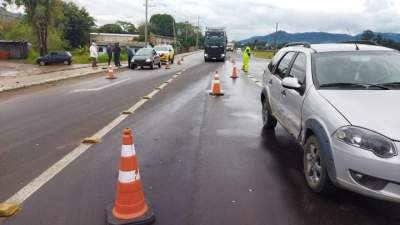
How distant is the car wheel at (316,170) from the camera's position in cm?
446

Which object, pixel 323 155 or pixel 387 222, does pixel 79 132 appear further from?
pixel 387 222

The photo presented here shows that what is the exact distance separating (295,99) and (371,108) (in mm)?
1466

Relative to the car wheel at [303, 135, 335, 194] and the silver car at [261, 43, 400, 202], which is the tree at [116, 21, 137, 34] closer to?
the silver car at [261, 43, 400, 202]

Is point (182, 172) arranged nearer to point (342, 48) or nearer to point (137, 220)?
point (137, 220)

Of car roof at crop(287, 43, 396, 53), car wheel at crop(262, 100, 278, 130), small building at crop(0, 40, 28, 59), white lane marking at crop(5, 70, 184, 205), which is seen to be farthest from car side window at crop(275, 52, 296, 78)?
small building at crop(0, 40, 28, 59)

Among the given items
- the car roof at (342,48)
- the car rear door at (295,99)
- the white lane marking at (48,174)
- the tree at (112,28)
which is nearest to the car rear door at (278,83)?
the car rear door at (295,99)

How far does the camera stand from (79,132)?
7.96m

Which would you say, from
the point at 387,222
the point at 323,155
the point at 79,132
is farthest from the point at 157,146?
the point at 387,222

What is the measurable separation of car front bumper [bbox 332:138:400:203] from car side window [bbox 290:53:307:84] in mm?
1714

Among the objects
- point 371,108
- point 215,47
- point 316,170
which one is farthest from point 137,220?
point 215,47

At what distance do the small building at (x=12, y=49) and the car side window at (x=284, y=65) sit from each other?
155ft

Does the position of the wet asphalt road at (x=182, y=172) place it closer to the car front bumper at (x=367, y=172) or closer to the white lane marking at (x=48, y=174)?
the white lane marking at (x=48, y=174)

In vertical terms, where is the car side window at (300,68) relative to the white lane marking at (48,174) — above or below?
above

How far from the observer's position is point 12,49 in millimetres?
48406
